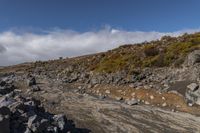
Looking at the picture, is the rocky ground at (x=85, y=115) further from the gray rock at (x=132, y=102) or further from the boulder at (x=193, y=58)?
the boulder at (x=193, y=58)

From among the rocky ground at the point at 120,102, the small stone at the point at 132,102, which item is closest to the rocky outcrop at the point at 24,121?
the rocky ground at the point at 120,102

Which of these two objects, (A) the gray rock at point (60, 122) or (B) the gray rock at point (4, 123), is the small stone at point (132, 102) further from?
(B) the gray rock at point (4, 123)

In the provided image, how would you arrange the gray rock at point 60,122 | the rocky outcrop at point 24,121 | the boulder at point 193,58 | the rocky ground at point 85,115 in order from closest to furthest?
the rocky outcrop at point 24,121 < the rocky ground at point 85,115 < the gray rock at point 60,122 < the boulder at point 193,58

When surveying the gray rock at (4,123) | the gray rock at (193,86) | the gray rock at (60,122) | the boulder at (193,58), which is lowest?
the gray rock at (60,122)

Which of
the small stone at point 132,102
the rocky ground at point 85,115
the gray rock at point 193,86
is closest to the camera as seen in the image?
the rocky ground at point 85,115

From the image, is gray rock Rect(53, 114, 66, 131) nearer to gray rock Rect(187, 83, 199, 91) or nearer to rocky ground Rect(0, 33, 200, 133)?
rocky ground Rect(0, 33, 200, 133)

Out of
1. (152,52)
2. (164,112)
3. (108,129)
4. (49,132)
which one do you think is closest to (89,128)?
(108,129)

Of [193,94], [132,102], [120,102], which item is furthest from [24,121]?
[193,94]

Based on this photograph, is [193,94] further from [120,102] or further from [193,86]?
[120,102]

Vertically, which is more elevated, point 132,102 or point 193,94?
point 193,94

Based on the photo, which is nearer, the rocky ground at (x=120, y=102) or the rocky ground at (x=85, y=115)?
the rocky ground at (x=85, y=115)

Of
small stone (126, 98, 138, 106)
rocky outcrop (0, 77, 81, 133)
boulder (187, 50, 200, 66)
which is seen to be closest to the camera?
rocky outcrop (0, 77, 81, 133)

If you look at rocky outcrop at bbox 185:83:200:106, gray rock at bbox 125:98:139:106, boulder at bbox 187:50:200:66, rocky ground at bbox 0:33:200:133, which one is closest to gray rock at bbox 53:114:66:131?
rocky ground at bbox 0:33:200:133

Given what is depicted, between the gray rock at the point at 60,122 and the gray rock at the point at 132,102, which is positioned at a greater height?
the gray rock at the point at 60,122
